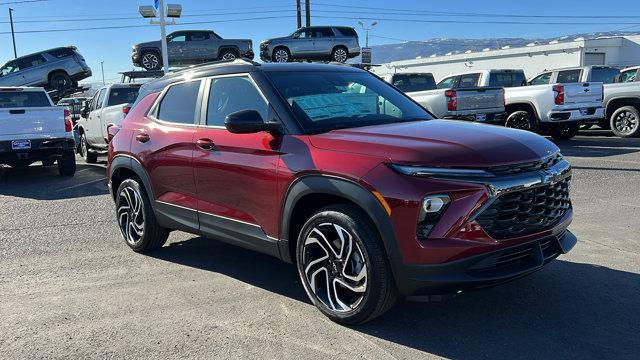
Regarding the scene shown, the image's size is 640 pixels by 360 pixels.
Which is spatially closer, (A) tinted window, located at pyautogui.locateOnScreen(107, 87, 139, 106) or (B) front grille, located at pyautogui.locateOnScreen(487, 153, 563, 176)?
(B) front grille, located at pyautogui.locateOnScreen(487, 153, 563, 176)

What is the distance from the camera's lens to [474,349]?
10.9ft

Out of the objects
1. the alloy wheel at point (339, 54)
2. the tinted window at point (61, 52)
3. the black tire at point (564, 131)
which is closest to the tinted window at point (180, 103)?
the black tire at point (564, 131)

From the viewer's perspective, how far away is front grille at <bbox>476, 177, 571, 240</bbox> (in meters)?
3.20

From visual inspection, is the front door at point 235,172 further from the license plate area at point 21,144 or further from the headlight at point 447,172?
the license plate area at point 21,144

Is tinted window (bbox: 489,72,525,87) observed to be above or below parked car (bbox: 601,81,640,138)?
above

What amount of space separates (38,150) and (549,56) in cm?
2702

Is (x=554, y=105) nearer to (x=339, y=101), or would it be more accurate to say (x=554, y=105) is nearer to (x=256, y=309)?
(x=339, y=101)

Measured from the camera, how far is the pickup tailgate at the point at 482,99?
12.5m

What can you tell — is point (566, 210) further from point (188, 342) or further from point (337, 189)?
point (188, 342)

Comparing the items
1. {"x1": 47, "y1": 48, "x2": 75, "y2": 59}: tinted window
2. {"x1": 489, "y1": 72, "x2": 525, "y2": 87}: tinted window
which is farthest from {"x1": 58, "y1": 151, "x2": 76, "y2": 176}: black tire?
{"x1": 47, "y1": 48, "x2": 75, "y2": 59}: tinted window

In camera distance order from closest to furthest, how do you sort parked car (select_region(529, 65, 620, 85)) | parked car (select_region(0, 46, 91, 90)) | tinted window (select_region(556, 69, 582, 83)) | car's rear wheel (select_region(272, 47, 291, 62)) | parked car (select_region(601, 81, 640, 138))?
parked car (select_region(601, 81, 640, 138)) → parked car (select_region(529, 65, 620, 85)) → tinted window (select_region(556, 69, 582, 83)) → car's rear wheel (select_region(272, 47, 291, 62)) → parked car (select_region(0, 46, 91, 90))

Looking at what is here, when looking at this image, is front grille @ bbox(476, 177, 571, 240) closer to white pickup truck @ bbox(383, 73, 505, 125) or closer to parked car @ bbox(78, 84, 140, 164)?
white pickup truck @ bbox(383, 73, 505, 125)

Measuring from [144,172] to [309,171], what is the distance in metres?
2.29

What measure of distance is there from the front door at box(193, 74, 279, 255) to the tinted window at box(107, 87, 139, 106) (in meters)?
9.11
